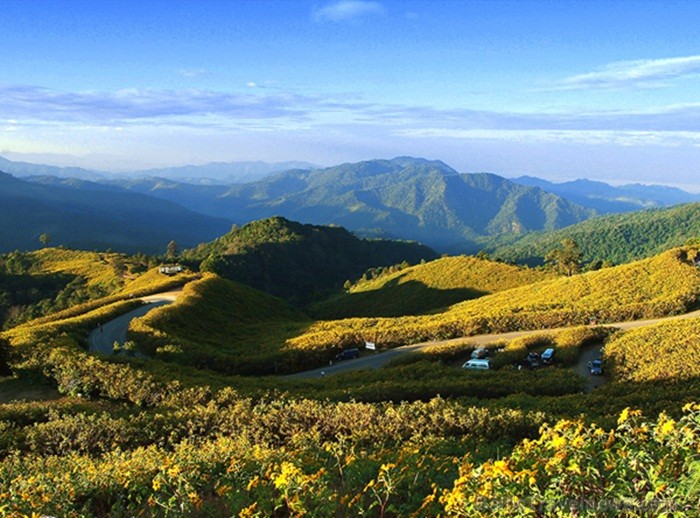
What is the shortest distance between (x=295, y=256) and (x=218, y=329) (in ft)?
314

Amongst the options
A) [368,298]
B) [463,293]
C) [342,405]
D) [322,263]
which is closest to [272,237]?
[322,263]

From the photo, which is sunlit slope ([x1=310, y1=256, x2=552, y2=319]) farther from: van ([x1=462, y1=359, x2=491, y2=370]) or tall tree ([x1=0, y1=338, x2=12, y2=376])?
tall tree ([x1=0, y1=338, x2=12, y2=376])

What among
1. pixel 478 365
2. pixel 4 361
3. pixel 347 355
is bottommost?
pixel 347 355

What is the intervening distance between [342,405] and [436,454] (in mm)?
3735

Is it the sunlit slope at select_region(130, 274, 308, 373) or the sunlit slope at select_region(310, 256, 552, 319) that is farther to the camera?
the sunlit slope at select_region(310, 256, 552, 319)

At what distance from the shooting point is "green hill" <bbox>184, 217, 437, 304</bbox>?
386ft

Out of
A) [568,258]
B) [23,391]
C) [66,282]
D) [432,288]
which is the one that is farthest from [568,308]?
[66,282]

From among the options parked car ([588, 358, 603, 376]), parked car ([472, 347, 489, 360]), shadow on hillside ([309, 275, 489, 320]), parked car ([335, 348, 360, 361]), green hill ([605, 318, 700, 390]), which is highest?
green hill ([605, 318, 700, 390])

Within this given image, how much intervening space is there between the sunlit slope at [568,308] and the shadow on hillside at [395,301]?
25.2 m

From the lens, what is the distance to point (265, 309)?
53.8 metres

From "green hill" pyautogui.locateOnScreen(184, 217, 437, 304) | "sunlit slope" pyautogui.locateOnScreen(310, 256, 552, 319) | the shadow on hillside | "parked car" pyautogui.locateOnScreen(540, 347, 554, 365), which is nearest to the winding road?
"parked car" pyautogui.locateOnScreen(540, 347, 554, 365)

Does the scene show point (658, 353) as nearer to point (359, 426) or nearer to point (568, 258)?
point (359, 426)

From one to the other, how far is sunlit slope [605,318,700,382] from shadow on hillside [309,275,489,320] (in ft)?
140

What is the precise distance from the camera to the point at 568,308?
36.3m
